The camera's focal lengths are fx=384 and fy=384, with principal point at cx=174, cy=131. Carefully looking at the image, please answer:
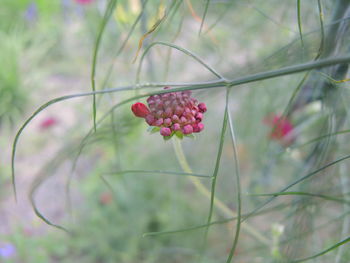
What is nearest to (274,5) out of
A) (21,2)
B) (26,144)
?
(26,144)

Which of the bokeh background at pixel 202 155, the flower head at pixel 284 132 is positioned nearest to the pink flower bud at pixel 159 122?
the bokeh background at pixel 202 155

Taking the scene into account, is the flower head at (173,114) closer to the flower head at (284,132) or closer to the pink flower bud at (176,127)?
the pink flower bud at (176,127)

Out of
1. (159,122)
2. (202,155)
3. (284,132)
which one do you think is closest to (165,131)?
(159,122)

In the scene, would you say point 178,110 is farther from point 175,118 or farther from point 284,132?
point 284,132

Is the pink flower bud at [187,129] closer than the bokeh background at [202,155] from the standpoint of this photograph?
Yes

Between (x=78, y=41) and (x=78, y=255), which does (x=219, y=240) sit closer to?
(x=78, y=255)

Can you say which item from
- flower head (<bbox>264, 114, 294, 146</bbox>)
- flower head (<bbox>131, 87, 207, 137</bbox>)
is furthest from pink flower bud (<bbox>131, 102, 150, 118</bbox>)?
flower head (<bbox>264, 114, 294, 146</bbox>)

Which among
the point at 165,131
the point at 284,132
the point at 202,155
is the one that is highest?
the point at 202,155

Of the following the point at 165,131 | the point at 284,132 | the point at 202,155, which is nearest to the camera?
the point at 165,131
